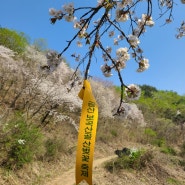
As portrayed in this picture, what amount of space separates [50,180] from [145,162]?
10.6ft

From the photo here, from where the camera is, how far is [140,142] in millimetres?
20297

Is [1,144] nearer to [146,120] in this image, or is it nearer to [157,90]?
[146,120]

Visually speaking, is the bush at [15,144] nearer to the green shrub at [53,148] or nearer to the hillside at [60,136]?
the hillside at [60,136]

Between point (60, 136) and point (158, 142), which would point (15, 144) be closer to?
point (60, 136)

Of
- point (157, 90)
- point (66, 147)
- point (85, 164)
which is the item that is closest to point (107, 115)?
point (66, 147)

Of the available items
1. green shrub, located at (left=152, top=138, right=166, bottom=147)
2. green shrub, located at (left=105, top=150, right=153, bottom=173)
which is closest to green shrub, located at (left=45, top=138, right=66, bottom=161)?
green shrub, located at (left=105, top=150, right=153, bottom=173)

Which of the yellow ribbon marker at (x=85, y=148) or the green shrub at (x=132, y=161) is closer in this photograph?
the yellow ribbon marker at (x=85, y=148)

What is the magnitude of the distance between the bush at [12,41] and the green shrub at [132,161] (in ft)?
50.0

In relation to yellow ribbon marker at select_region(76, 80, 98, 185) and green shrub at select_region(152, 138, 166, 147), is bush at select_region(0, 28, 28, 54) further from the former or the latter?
yellow ribbon marker at select_region(76, 80, 98, 185)

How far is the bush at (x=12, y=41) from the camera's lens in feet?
82.6

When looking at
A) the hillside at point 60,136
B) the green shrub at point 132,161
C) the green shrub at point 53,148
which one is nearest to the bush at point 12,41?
the hillside at point 60,136

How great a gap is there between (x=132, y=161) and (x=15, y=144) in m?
3.88

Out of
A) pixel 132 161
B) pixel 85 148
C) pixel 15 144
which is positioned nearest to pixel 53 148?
pixel 132 161

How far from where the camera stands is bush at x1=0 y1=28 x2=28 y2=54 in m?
25.2
